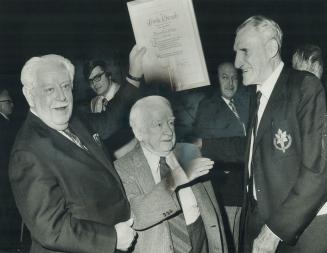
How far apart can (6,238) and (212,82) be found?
2.74 m

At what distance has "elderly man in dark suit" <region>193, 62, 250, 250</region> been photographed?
339cm

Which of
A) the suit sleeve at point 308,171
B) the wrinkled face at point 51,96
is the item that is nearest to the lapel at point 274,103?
the suit sleeve at point 308,171

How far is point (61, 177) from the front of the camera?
220 centimetres

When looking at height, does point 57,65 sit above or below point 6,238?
above

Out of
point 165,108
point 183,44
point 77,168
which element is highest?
point 183,44

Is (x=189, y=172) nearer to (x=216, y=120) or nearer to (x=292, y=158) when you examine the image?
(x=292, y=158)

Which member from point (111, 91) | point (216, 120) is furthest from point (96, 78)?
point (216, 120)

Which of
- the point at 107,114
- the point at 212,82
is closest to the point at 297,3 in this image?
the point at 212,82

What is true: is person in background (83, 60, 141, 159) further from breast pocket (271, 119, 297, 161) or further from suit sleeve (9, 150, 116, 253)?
breast pocket (271, 119, 297, 161)

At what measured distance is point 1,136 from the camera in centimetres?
403

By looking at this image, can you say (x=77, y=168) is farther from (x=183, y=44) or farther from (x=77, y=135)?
(x=183, y=44)

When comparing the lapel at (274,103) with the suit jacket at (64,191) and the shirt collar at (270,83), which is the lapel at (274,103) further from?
the suit jacket at (64,191)

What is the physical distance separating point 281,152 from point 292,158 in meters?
0.07

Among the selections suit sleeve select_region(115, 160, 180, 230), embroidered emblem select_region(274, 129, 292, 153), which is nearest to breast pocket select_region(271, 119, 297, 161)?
embroidered emblem select_region(274, 129, 292, 153)
